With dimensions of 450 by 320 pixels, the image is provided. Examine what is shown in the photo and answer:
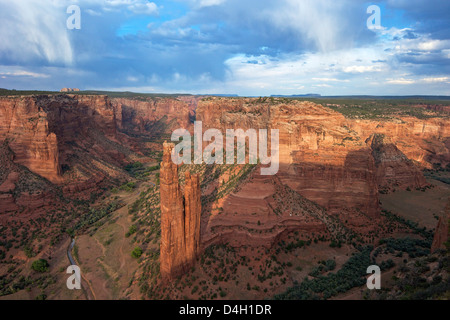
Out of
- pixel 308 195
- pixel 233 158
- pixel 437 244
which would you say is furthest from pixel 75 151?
pixel 437 244

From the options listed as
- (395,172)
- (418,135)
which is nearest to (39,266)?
(395,172)

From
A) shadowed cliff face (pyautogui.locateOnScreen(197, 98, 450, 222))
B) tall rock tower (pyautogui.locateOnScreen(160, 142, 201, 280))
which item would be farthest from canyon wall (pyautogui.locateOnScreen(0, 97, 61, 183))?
shadowed cliff face (pyautogui.locateOnScreen(197, 98, 450, 222))

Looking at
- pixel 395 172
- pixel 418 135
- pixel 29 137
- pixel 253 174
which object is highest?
pixel 29 137

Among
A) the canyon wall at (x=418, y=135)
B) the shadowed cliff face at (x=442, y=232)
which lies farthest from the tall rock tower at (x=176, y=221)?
the canyon wall at (x=418, y=135)

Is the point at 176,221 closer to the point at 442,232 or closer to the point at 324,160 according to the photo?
the point at 324,160

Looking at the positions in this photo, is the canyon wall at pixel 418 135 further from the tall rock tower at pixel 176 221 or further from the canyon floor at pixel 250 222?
the tall rock tower at pixel 176 221

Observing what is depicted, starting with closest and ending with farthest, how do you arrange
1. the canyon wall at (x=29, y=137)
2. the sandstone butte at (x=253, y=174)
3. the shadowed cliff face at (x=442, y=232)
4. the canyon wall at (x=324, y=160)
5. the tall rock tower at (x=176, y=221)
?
the tall rock tower at (x=176, y=221), the shadowed cliff face at (x=442, y=232), the sandstone butte at (x=253, y=174), the canyon wall at (x=324, y=160), the canyon wall at (x=29, y=137)

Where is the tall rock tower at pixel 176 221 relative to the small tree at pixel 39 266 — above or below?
above

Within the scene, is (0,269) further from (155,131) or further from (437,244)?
(155,131)
